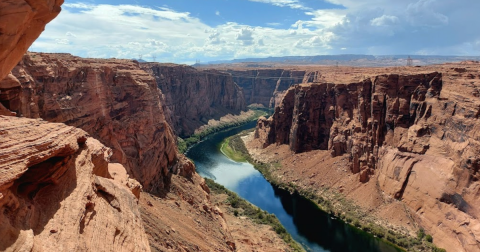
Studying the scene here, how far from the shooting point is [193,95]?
120 meters

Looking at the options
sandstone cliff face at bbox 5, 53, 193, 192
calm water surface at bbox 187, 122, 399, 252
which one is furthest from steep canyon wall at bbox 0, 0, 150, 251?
calm water surface at bbox 187, 122, 399, 252

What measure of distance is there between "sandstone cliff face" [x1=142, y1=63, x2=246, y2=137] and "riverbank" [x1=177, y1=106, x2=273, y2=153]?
227cm

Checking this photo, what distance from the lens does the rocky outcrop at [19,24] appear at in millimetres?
12719

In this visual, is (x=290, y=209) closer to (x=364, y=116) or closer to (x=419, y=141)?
(x=364, y=116)

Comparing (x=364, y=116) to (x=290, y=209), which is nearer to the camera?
(x=290, y=209)

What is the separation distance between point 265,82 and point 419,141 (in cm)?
12570

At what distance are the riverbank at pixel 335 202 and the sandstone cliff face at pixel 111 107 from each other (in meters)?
24.5

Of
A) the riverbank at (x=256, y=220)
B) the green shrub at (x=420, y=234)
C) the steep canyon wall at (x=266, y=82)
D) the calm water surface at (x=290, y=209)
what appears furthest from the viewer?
the steep canyon wall at (x=266, y=82)

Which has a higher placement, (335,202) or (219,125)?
(335,202)

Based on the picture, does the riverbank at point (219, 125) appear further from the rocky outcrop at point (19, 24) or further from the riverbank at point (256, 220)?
the rocky outcrop at point (19, 24)

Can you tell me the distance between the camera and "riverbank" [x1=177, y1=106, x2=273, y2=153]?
94812mm

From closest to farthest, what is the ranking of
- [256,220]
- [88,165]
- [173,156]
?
1. [88,165]
2. [173,156]
3. [256,220]

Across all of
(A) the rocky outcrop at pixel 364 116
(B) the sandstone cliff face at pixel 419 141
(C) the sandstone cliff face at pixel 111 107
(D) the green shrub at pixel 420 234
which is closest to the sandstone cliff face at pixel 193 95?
(A) the rocky outcrop at pixel 364 116

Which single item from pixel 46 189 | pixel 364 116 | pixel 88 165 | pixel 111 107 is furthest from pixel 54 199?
pixel 364 116
